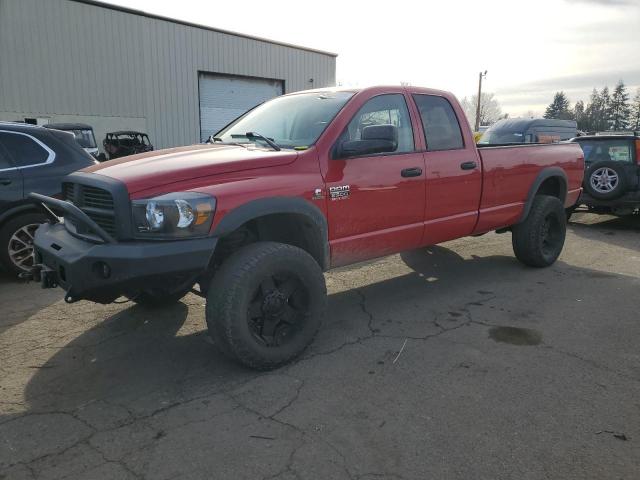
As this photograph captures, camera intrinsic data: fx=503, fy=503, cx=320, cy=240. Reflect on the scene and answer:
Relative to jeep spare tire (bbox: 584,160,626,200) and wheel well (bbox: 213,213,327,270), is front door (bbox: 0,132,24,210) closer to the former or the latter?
wheel well (bbox: 213,213,327,270)

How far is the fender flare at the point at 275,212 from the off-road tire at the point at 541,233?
3033 millimetres

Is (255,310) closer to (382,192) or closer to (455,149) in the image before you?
(382,192)

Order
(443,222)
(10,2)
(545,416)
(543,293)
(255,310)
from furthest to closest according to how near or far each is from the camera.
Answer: (10,2) < (543,293) < (443,222) < (255,310) < (545,416)

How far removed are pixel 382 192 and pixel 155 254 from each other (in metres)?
1.89

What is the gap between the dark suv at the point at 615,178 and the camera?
812 cm

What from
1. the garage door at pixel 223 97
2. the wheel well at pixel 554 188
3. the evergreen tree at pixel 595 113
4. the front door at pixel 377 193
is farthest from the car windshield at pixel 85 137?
the evergreen tree at pixel 595 113

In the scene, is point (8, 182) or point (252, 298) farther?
point (8, 182)

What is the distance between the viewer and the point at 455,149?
4719 mm

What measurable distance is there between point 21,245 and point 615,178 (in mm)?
8542

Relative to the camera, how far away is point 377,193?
3965mm

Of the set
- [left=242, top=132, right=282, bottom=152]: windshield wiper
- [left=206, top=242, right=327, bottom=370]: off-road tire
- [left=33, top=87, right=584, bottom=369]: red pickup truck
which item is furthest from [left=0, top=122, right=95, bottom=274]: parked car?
[left=206, top=242, right=327, bottom=370]: off-road tire

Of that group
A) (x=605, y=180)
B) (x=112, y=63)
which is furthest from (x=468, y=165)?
(x=112, y=63)

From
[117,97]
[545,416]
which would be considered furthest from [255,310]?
[117,97]

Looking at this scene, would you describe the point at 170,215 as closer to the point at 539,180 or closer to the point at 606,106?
the point at 539,180
